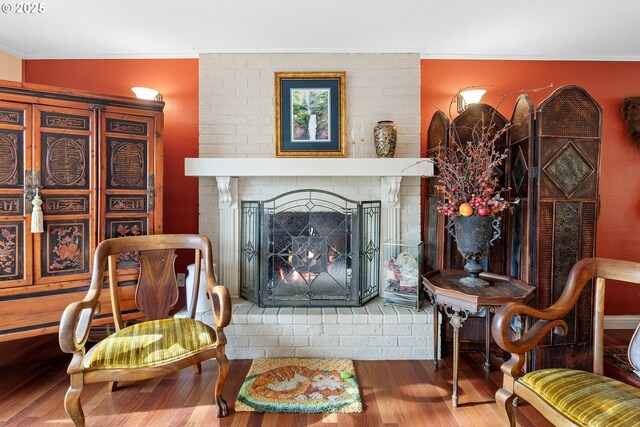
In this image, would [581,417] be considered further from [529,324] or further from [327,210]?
[327,210]

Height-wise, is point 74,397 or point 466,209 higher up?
point 466,209

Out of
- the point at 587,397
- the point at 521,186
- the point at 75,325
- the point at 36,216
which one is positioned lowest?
the point at 587,397

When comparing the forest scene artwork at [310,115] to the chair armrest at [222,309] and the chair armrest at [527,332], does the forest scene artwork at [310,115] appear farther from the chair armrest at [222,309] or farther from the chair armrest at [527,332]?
the chair armrest at [527,332]

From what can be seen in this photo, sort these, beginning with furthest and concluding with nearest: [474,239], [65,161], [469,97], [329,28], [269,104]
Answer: [269,104]
[469,97]
[329,28]
[65,161]
[474,239]

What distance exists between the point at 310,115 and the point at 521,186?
167 centimetres

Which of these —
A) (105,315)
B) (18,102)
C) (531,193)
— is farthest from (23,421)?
(531,193)

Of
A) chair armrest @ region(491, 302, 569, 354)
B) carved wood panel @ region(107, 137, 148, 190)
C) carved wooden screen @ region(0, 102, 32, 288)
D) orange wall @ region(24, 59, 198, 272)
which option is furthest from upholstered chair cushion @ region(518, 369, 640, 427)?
carved wooden screen @ region(0, 102, 32, 288)

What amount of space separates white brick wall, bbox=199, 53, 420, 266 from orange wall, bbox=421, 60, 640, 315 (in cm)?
25

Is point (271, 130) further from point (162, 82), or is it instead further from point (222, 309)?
point (222, 309)

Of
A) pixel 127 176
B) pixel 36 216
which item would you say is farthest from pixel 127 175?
pixel 36 216

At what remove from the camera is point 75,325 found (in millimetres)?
1541

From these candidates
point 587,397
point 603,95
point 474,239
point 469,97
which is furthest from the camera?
point 603,95

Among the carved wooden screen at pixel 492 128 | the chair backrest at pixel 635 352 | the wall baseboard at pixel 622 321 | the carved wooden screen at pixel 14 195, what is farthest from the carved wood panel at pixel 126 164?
the wall baseboard at pixel 622 321

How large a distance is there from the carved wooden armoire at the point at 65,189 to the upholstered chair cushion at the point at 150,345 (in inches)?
A: 22.4
